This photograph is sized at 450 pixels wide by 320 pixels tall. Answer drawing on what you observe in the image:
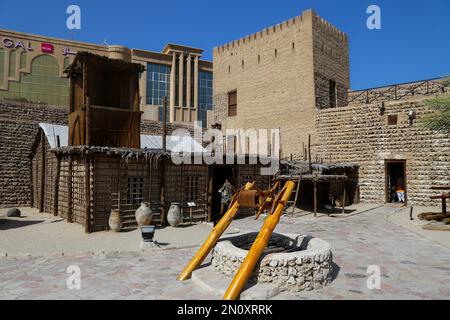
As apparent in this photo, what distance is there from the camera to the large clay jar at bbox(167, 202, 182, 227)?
40.0ft

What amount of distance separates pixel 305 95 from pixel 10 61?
27075 mm

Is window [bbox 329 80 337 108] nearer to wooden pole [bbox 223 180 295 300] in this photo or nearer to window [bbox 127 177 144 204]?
window [bbox 127 177 144 204]

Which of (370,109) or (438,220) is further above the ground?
(370,109)

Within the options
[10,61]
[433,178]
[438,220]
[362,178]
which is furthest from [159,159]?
[10,61]

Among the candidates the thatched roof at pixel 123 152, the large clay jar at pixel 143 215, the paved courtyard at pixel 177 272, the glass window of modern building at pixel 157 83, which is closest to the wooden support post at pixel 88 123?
the thatched roof at pixel 123 152

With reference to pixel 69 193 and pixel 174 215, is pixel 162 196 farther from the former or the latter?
pixel 69 193

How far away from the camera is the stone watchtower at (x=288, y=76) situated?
2084 cm

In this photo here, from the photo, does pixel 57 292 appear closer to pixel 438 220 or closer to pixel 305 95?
pixel 438 220

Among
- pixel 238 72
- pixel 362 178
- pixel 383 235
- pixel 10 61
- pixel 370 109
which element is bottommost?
pixel 383 235

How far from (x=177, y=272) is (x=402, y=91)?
66.9 ft

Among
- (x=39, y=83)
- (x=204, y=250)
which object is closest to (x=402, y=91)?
(x=204, y=250)
